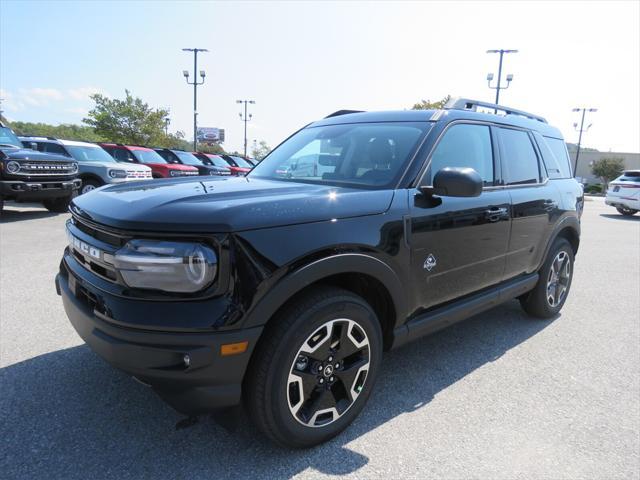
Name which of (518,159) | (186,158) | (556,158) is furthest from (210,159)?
(518,159)

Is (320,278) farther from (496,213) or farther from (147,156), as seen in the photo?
(147,156)

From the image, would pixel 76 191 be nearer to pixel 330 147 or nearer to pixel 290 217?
pixel 330 147

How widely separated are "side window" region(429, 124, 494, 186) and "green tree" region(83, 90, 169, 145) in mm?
39146

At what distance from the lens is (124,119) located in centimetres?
3747

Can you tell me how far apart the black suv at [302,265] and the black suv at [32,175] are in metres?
7.95

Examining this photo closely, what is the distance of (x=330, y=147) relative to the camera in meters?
3.28

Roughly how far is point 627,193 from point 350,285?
1751 centimetres

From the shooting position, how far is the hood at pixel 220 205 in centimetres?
189

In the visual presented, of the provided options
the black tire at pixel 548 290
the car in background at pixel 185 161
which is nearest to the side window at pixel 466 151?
the black tire at pixel 548 290

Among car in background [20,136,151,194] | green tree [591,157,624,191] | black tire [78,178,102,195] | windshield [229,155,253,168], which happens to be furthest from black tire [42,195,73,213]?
green tree [591,157,624,191]

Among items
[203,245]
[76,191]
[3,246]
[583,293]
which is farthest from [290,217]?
[76,191]

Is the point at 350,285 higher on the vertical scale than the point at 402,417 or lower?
higher

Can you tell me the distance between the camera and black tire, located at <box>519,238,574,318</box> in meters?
4.18

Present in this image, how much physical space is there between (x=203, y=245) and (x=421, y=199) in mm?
1373
